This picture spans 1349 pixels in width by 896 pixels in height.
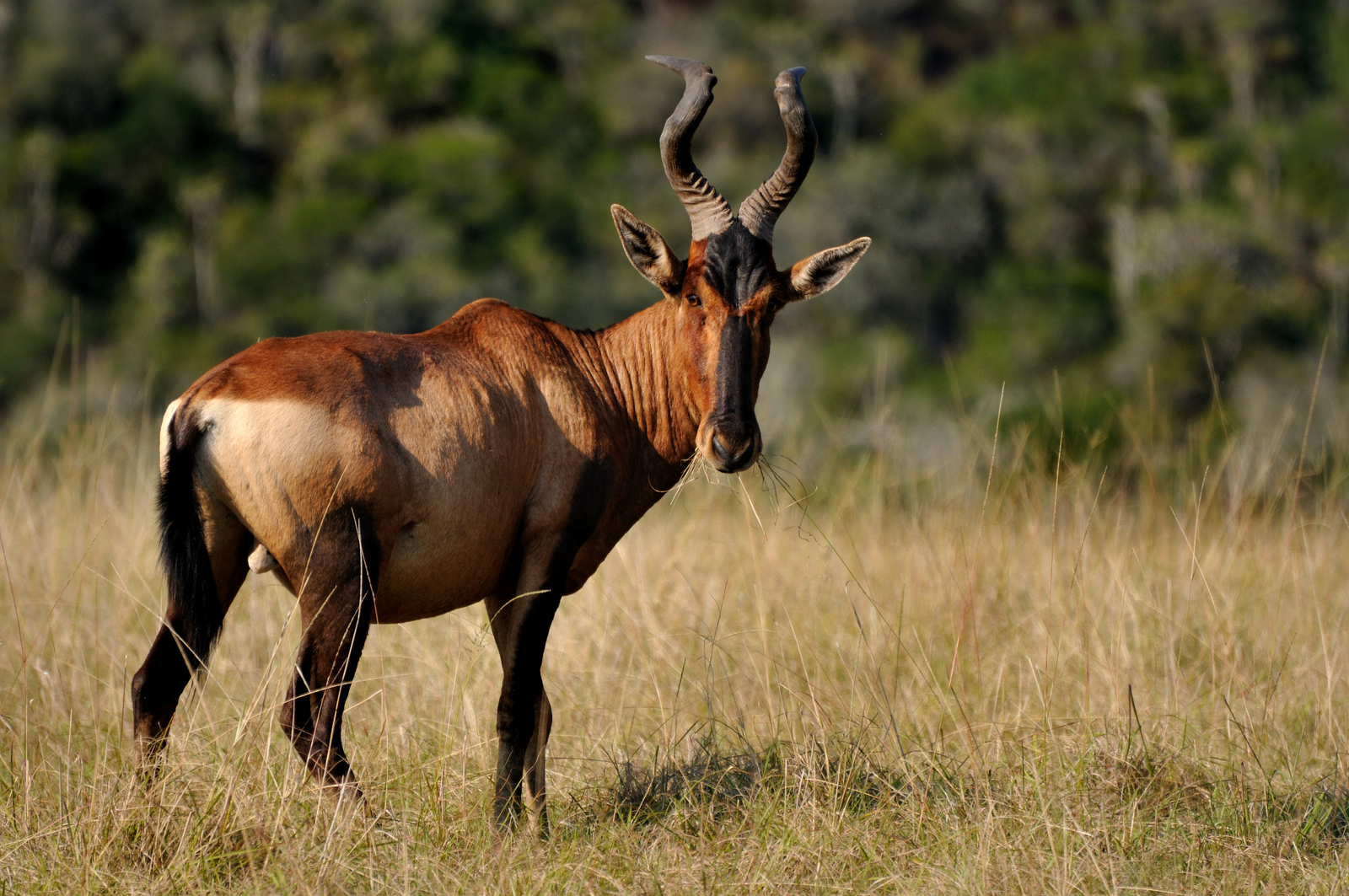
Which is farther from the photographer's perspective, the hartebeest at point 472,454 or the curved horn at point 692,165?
the curved horn at point 692,165

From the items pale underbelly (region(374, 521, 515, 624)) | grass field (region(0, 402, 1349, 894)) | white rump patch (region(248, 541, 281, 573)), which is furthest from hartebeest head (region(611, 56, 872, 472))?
white rump patch (region(248, 541, 281, 573))

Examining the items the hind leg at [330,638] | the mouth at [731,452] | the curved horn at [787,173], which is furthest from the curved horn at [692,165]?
the hind leg at [330,638]

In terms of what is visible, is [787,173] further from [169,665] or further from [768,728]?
[169,665]

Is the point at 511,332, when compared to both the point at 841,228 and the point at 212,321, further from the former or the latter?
the point at 212,321

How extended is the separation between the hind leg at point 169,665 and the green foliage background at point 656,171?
102ft

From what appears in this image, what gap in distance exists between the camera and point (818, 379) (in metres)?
36.2

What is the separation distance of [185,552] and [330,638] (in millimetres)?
595

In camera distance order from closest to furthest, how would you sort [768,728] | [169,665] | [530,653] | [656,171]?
[169,665]
[530,653]
[768,728]
[656,171]

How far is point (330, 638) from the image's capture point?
4652 mm

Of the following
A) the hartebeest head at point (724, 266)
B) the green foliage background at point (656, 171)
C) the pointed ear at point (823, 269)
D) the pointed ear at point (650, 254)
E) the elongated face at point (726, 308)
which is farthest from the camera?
the green foliage background at point (656, 171)

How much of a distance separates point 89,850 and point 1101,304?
43.0 metres

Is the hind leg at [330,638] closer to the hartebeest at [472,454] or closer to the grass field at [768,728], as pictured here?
the hartebeest at [472,454]

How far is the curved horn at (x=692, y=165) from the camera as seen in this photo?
18.6 feet

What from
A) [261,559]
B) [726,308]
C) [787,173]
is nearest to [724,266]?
[726,308]
